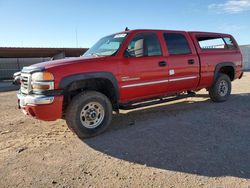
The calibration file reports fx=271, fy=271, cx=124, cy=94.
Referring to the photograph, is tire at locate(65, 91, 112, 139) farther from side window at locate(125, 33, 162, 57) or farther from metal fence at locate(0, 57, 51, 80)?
metal fence at locate(0, 57, 51, 80)

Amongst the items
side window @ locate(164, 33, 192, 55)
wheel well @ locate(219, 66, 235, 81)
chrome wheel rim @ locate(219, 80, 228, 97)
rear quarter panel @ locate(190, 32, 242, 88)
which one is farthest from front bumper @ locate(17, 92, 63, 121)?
wheel well @ locate(219, 66, 235, 81)

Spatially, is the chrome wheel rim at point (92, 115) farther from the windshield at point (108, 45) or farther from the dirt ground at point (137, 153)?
the windshield at point (108, 45)

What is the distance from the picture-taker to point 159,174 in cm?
354

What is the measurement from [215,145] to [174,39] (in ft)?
10.2

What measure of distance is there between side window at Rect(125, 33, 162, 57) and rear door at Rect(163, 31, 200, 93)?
0.32 m

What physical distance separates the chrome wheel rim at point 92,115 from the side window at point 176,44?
2254 mm

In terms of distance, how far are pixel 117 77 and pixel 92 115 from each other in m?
0.91

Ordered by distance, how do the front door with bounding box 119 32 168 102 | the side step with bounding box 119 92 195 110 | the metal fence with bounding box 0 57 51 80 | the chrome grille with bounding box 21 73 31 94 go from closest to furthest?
1. the chrome grille with bounding box 21 73 31 94
2. the front door with bounding box 119 32 168 102
3. the side step with bounding box 119 92 195 110
4. the metal fence with bounding box 0 57 51 80

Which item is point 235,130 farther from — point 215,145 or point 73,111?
point 73,111

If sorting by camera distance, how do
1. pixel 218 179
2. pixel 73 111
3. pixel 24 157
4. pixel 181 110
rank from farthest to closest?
pixel 181 110 < pixel 73 111 < pixel 24 157 < pixel 218 179

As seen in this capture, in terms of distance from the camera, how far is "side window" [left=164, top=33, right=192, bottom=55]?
6.44 meters

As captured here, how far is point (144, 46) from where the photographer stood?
234 inches

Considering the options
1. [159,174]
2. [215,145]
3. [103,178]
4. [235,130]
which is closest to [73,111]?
[103,178]

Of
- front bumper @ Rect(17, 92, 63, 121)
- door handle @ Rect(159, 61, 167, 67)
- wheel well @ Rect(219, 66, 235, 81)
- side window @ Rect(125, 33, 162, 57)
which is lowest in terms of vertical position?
front bumper @ Rect(17, 92, 63, 121)
